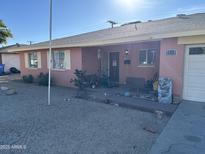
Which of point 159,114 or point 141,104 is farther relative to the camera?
point 141,104

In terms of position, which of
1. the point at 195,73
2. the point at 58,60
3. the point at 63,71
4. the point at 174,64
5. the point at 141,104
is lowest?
the point at 141,104

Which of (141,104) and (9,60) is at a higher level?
(9,60)

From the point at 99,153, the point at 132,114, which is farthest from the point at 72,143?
the point at 132,114

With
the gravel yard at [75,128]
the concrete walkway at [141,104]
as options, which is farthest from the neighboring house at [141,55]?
the gravel yard at [75,128]

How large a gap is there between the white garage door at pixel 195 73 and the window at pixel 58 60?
761 centimetres

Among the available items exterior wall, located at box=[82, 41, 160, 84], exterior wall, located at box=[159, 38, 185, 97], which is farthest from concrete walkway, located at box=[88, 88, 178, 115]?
exterior wall, located at box=[82, 41, 160, 84]

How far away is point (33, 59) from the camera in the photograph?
13.9 meters

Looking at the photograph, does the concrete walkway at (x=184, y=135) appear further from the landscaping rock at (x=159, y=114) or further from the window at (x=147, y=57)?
the window at (x=147, y=57)

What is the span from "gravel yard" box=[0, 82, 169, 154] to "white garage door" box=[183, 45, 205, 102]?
2.23 meters

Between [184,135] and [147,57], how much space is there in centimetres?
670

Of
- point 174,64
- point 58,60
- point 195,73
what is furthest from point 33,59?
point 195,73

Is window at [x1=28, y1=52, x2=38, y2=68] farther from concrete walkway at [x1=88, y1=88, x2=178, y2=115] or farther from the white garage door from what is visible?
the white garage door

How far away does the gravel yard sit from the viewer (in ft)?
11.6

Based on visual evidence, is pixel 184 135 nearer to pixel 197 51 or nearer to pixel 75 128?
pixel 75 128
